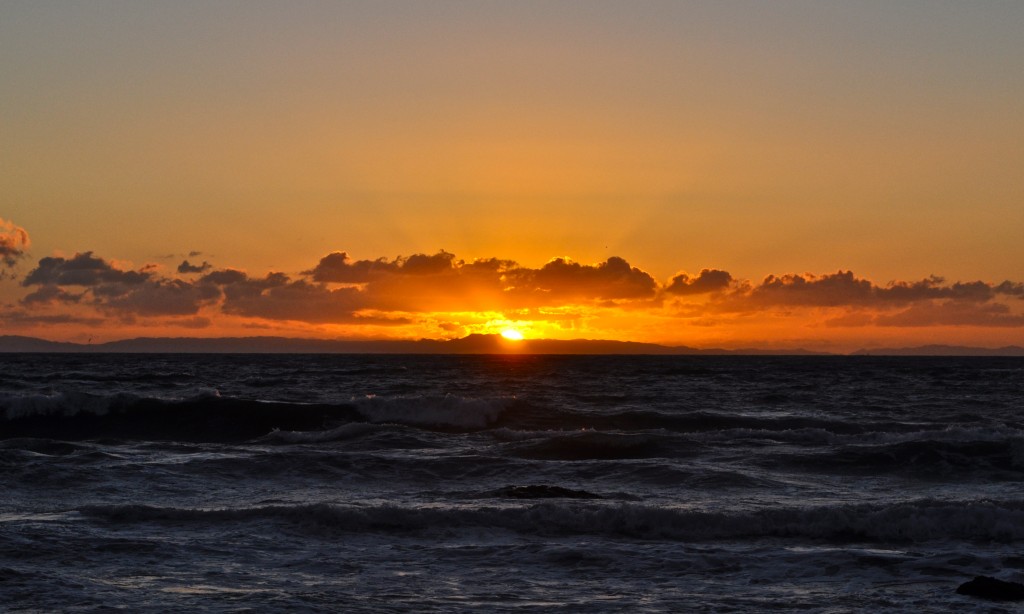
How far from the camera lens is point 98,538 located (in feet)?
57.9

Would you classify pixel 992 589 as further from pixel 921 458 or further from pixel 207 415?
pixel 207 415

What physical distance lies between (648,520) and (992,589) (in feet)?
22.6

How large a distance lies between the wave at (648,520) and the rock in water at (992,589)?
428 centimetres

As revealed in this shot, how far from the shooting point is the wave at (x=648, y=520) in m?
19.2

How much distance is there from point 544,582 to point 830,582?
441 cm

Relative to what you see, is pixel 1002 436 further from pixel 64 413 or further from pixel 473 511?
pixel 64 413

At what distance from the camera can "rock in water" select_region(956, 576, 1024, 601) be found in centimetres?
1409

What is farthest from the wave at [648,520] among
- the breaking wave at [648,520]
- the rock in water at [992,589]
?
the rock in water at [992,589]

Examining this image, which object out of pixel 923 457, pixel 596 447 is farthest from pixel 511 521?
pixel 923 457

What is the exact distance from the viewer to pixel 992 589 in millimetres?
14242

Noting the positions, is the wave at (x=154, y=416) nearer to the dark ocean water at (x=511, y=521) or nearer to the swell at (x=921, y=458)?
the dark ocean water at (x=511, y=521)

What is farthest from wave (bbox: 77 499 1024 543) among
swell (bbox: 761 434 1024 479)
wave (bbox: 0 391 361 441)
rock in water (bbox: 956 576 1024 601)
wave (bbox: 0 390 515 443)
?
wave (bbox: 0 391 361 441)

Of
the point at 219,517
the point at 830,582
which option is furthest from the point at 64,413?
the point at 830,582

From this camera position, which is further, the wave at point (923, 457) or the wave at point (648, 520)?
the wave at point (923, 457)
